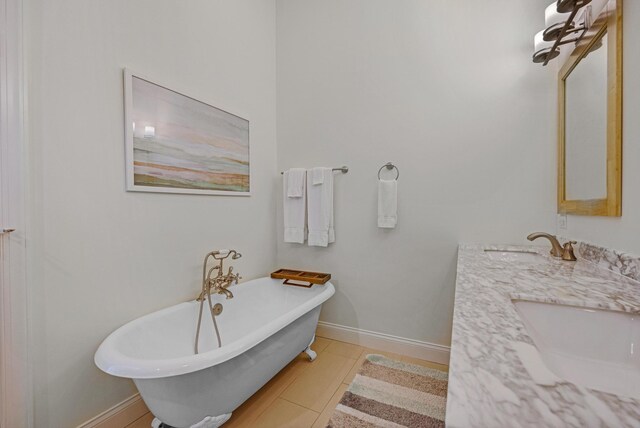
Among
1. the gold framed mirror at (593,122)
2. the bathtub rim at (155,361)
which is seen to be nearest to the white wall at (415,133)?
the gold framed mirror at (593,122)

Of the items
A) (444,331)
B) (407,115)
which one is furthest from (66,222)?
(444,331)

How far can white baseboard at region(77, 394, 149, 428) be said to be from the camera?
4.34 feet

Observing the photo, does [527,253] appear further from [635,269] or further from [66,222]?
[66,222]

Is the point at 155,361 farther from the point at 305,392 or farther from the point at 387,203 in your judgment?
the point at 387,203

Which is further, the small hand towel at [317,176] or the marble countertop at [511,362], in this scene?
the small hand towel at [317,176]

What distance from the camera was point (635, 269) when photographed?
917 millimetres

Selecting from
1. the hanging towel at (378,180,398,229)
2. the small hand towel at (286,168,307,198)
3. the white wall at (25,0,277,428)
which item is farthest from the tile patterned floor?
the small hand towel at (286,168,307,198)

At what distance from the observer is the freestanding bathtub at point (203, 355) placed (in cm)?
107

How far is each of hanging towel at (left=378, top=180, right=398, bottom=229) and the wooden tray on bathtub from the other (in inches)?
24.5

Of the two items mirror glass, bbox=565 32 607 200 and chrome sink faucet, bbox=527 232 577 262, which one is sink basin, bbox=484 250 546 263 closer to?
chrome sink faucet, bbox=527 232 577 262

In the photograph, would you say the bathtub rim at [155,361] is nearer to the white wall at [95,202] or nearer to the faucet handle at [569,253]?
the white wall at [95,202]

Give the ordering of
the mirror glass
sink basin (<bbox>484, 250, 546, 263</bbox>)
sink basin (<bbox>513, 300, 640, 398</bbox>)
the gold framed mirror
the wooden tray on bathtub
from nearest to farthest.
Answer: sink basin (<bbox>513, 300, 640, 398</bbox>), the gold framed mirror, the mirror glass, sink basin (<bbox>484, 250, 546, 263</bbox>), the wooden tray on bathtub

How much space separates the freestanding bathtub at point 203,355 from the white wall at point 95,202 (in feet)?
0.59

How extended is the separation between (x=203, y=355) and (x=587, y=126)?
204 centimetres
